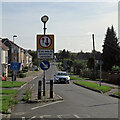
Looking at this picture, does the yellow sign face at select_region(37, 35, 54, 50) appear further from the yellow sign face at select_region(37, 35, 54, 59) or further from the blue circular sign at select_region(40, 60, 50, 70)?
the blue circular sign at select_region(40, 60, 50, 70)

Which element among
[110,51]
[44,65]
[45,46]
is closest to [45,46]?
[45,46]

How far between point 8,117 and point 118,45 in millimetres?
58616

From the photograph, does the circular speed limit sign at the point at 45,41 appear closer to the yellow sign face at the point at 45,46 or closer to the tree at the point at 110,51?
the yellow sign face at the point at 45,46

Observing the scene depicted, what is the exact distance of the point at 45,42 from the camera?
14.6m

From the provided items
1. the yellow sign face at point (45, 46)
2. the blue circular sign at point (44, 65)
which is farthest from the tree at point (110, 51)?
the blue circular sign at point (44, 65)

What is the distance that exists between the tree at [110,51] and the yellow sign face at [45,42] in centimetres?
4980

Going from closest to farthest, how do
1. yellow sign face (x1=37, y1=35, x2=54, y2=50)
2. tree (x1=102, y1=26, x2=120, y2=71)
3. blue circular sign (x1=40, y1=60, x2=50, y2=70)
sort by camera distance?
blue circular sign (x1=40, y1=60, x2=50, y2=70) < yellow sign face (x1=37, y1=35, x2=54, y2=50) < tree (x1=102, y1=26, x2=120, y2=71)

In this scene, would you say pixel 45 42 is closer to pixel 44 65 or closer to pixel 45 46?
pixel 45 46

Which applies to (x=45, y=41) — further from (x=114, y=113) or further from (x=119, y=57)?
(x=119, y=57)

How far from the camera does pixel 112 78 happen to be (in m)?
30.8

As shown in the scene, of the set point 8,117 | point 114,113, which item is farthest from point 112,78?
point 8,117

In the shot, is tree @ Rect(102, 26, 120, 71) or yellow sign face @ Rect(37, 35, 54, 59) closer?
yellow sign face @ Rect(37, 35, 54, 59)

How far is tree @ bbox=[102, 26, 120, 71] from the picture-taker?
62.8 metres

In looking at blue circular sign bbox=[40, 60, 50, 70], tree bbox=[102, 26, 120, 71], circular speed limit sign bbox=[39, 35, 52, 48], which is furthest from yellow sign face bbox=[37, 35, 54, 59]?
tree bbox=[102, 26, 120, 71]
